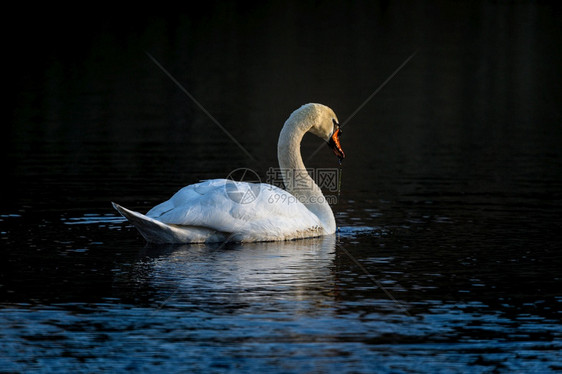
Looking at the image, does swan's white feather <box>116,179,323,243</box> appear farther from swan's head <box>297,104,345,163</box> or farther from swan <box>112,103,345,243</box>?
swan's head <box>297,104,345,163</box>

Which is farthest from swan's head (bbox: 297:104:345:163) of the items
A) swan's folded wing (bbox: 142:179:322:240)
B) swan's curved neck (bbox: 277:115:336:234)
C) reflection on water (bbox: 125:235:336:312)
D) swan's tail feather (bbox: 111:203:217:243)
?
swan's tail feather (bbox: 111:203:217:243)

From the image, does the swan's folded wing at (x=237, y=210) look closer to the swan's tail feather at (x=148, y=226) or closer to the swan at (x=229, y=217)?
the swan at (x=229, y=217)

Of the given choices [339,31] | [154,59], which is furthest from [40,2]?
[154,59]

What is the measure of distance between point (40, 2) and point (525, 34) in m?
36.1

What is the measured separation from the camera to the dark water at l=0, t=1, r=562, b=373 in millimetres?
8531

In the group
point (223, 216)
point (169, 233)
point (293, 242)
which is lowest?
point (293, 242)

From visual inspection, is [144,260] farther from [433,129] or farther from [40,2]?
[40,2]

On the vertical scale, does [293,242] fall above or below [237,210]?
below

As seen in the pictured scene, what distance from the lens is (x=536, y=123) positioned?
28219 mm

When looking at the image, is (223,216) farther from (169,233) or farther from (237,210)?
(169,233)

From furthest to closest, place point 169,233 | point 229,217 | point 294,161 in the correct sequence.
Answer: point 294,161 < point 229,217 < point 169,233

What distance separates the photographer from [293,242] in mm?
13547

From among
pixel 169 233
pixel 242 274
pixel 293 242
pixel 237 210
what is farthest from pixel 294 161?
pixel 242 274

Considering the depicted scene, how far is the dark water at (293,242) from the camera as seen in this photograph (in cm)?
853
